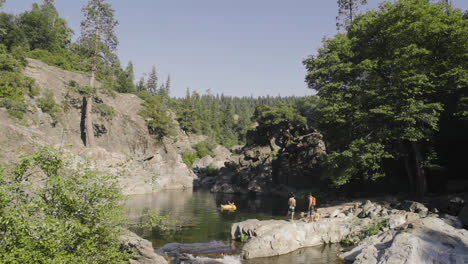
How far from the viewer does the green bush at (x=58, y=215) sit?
6.88 metres

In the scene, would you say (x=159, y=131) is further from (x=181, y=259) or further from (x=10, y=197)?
(x=10, y=197)

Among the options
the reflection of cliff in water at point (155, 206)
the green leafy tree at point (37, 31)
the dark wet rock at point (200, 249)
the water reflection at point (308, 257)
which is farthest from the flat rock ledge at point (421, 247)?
the green leafy tree at point (37, 31)

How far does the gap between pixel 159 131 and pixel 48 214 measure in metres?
53.5

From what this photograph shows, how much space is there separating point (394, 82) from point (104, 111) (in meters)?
42.8

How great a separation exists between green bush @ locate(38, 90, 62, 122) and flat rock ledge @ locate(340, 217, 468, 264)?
43.7 m

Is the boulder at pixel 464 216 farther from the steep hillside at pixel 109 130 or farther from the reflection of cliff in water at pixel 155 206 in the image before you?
the steep hillside at pixel 109 130

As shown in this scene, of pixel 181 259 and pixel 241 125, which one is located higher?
pixel 241 125

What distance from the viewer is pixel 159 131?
60188mm

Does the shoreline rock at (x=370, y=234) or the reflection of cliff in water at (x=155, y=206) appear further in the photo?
the reflection of cliff in water at (x=155, y=206)

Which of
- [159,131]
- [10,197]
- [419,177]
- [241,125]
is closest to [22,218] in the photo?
[10,197]

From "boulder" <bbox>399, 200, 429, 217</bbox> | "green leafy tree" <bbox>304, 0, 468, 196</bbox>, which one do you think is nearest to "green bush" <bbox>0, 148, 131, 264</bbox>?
"green leafy tree" <bbox>304, 0, 468, 196</bbox>

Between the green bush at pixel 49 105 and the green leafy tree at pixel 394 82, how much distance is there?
37.5m

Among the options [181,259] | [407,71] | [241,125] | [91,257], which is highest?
[241,125]

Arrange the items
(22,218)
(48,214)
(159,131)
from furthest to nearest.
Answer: (159,131) < (48,214) < (22,218)
